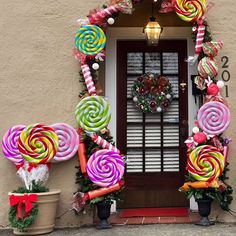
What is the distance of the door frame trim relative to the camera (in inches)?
209

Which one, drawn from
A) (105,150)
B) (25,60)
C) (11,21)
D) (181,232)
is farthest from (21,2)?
(181,232)

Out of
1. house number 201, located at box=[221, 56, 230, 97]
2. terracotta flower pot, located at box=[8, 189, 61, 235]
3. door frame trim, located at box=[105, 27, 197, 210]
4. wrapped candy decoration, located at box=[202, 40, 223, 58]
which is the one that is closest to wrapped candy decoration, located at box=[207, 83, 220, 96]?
house number 201, located at box=[221, 56, 230, 97]

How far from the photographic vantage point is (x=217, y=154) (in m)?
4.30

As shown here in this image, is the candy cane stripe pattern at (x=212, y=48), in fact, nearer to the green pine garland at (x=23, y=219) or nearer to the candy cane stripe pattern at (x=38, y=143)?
the candy cane stripe pattern at (x=38, y=143)

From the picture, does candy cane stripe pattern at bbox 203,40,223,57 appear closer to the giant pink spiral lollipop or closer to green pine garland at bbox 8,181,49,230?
the giant pink spiral lollipop

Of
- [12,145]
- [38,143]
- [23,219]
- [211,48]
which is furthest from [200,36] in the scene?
[23,219]

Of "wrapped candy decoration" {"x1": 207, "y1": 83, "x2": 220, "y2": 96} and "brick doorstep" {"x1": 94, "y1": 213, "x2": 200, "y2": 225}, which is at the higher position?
"wrapped candy decoration" {"x1": 207, "y1": 83, "x2": 220, "y2": 96}

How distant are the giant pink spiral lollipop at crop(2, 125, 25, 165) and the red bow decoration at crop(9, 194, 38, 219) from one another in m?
0.52

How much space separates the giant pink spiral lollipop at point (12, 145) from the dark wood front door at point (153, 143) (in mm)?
1585

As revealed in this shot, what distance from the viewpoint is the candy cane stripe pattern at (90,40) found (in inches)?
176

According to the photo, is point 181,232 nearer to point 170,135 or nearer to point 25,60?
point 170,135

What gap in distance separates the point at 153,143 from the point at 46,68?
77.7 inches

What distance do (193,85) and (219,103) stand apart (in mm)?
943

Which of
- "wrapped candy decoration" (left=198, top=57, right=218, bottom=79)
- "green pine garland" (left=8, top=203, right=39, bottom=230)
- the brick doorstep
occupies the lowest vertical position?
the brick doorstep
